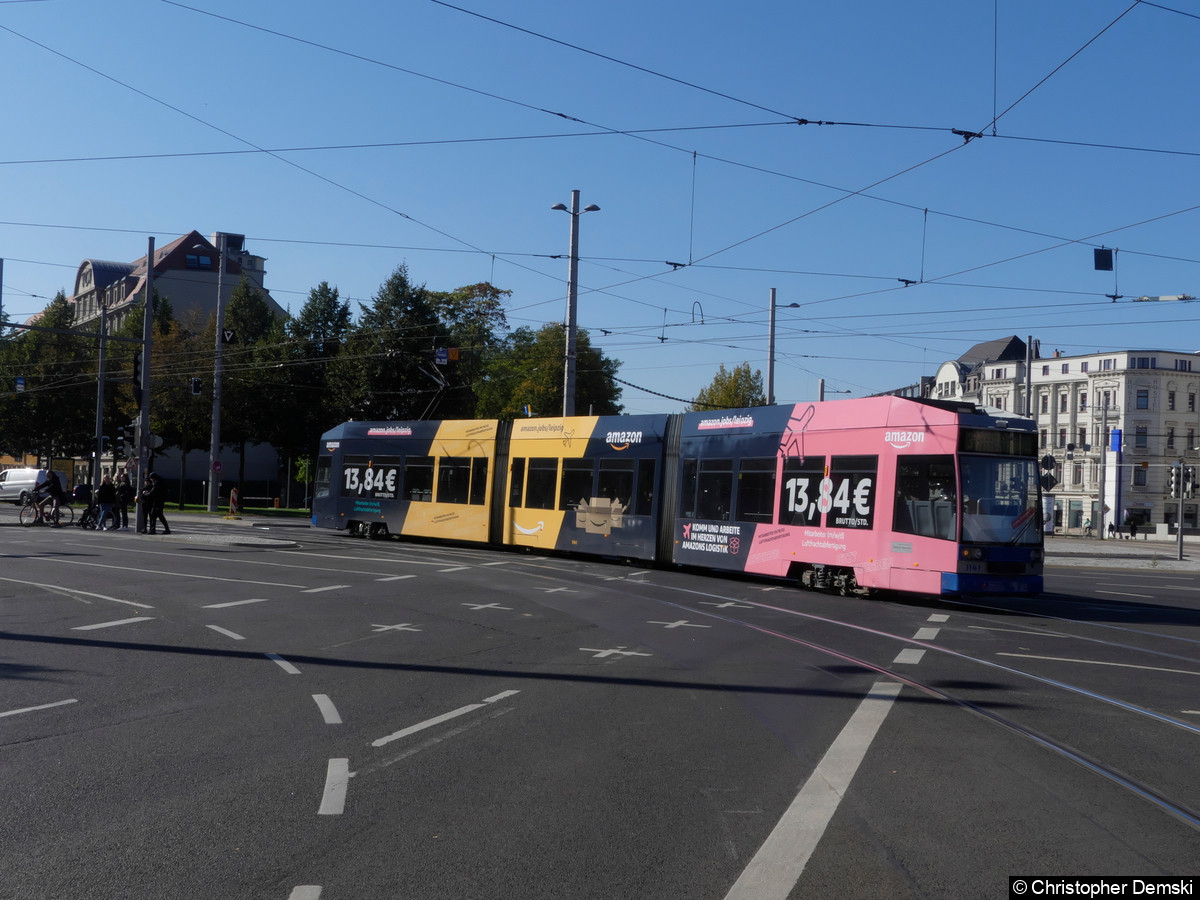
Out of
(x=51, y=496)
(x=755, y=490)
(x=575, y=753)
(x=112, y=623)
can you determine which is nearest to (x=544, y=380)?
(x=51, y=496)

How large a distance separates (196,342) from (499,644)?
52.5 metres

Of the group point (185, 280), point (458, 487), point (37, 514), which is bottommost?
point (37, 514)

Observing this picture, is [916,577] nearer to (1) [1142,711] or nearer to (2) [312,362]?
(1) [1142,711]

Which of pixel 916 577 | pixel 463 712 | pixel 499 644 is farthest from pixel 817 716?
pixel 916 577

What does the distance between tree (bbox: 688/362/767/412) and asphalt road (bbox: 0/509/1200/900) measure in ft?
166

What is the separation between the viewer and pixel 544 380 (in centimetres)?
6931

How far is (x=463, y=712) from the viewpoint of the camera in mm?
8148

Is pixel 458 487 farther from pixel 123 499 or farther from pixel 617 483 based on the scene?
pixel 123 499

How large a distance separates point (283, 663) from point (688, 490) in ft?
44.6

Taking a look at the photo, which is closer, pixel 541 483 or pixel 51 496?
pixel 541 483

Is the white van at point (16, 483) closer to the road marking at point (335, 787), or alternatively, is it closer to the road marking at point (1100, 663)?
the road marking at point (1100, 663)

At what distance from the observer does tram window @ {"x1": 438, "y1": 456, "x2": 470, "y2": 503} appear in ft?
97.2

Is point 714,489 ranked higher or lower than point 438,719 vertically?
higher

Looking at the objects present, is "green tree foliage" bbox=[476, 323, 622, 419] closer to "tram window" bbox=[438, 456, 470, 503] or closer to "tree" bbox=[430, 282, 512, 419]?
"tree" bbox=[430, 282, 512, 419]
